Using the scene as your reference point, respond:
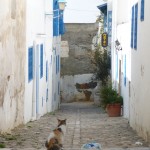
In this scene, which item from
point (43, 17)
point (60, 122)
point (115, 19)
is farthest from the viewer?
point (115, 19)

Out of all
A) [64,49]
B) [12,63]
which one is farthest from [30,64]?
[64,49]

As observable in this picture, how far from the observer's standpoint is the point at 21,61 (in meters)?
14.8

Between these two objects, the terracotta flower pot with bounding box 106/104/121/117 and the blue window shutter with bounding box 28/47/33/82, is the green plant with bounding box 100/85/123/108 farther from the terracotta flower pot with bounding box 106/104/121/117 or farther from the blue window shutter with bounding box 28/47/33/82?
the blue window shutter with bounding box 28/47/33/82

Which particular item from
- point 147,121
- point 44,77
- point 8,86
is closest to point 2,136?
point 8,86

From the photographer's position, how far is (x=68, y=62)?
39094 mm

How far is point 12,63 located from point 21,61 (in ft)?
5.70

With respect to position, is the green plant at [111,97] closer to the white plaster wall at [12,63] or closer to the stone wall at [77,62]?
the white plaster wall at [12,63]

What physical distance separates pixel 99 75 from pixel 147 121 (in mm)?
20228

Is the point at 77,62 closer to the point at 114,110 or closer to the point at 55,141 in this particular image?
the point at 114,110

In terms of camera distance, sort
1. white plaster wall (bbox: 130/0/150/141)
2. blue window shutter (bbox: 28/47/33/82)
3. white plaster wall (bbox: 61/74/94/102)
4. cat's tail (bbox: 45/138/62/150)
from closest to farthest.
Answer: cat's tail (bbox: 45/138/62/150) < white plaster wall (bbox: 130/0/150/141) < blue window shutter (bbox: 28/47/33/82) < white plaster wall (bbox: 61/74/94/102)

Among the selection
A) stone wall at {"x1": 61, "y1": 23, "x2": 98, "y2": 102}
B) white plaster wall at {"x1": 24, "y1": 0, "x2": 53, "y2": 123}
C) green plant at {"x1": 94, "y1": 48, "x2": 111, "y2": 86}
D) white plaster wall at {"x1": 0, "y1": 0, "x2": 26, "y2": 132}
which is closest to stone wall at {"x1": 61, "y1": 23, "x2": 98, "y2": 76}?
stone wall at {"x1": 61, "y1": 23, "x2": 98, "y2": 102}

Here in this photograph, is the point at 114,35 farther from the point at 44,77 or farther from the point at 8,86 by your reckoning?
the point at 8,86

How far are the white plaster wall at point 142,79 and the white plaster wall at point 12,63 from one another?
3.40m

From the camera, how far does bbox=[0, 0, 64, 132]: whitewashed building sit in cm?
1196
